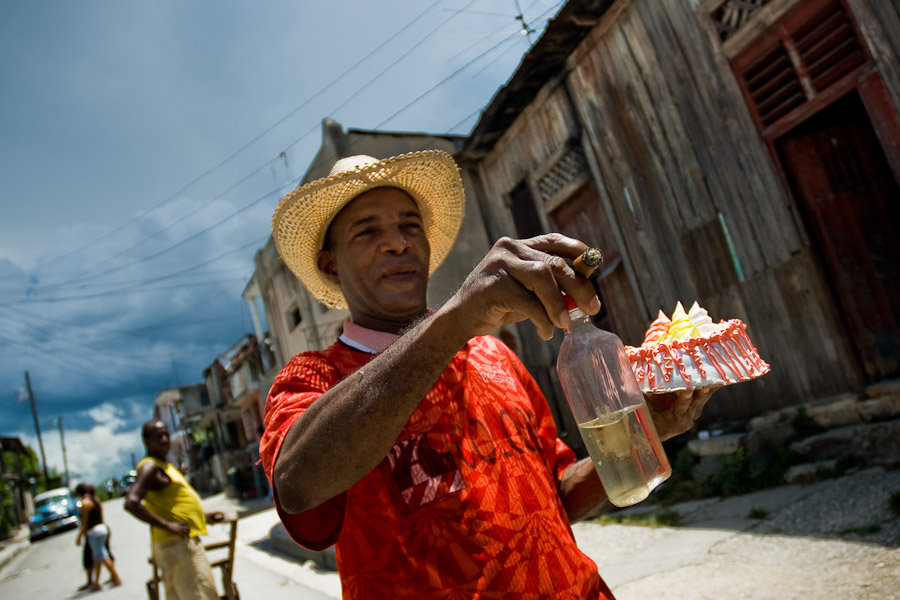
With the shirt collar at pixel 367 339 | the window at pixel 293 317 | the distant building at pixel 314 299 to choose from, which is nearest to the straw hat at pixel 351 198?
the shirt collar at pixel 367 339

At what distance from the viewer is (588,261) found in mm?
1024

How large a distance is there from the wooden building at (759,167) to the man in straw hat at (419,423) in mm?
4656

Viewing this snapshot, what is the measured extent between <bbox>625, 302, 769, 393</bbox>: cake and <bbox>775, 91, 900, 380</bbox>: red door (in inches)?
181

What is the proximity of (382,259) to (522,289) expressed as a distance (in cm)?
69

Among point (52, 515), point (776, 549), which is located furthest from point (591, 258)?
point (52, 515)

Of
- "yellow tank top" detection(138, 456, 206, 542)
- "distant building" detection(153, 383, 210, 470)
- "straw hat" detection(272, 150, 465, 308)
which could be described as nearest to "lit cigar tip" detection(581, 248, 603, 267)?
"straw hat" detection(272, 150, 465, 308)

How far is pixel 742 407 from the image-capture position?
20.5 ft

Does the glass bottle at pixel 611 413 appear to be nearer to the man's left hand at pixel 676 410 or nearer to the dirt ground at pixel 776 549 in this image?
the man's left hand at pixel 676 410

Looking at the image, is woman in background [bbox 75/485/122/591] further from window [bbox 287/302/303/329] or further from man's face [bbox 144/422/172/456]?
window [bbox 287/302/303/329]

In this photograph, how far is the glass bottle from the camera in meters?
1.37

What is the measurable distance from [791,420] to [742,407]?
74cm

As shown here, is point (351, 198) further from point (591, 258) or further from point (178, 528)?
point (178, 528)

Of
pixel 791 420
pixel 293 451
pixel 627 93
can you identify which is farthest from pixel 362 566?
pixel 627 93

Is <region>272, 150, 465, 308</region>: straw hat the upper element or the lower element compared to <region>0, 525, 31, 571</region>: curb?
upper
